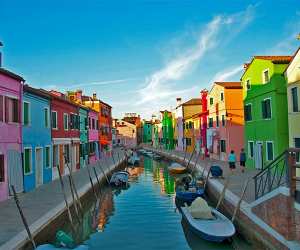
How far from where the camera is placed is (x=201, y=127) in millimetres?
46312

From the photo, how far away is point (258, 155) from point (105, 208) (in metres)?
13.1

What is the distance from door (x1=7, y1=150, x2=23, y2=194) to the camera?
1823 centimetres

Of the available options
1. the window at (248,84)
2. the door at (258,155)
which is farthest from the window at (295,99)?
the window at (248,84)

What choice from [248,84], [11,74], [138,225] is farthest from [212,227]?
[248,84]

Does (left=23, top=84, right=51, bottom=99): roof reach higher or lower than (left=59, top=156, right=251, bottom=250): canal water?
higher

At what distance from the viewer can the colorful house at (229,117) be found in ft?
117

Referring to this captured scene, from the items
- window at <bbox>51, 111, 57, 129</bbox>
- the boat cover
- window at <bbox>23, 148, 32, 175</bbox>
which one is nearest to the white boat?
the boat cover

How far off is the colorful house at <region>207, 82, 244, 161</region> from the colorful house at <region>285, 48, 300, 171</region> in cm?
1443

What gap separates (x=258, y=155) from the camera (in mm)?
26656

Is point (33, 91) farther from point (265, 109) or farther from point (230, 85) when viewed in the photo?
point (230, 85)

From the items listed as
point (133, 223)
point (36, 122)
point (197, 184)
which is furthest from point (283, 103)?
point (36, 122)

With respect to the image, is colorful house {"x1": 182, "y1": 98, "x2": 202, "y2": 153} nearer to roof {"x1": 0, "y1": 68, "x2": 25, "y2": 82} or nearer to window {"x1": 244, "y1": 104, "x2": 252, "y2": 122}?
window {"x1": 244, "y1": 104, "x2": 252, "y2": 122}

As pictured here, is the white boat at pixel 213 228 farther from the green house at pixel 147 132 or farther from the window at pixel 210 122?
the green house at pixel 147 132

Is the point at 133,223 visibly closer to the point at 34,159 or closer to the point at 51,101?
the point at 34,159
